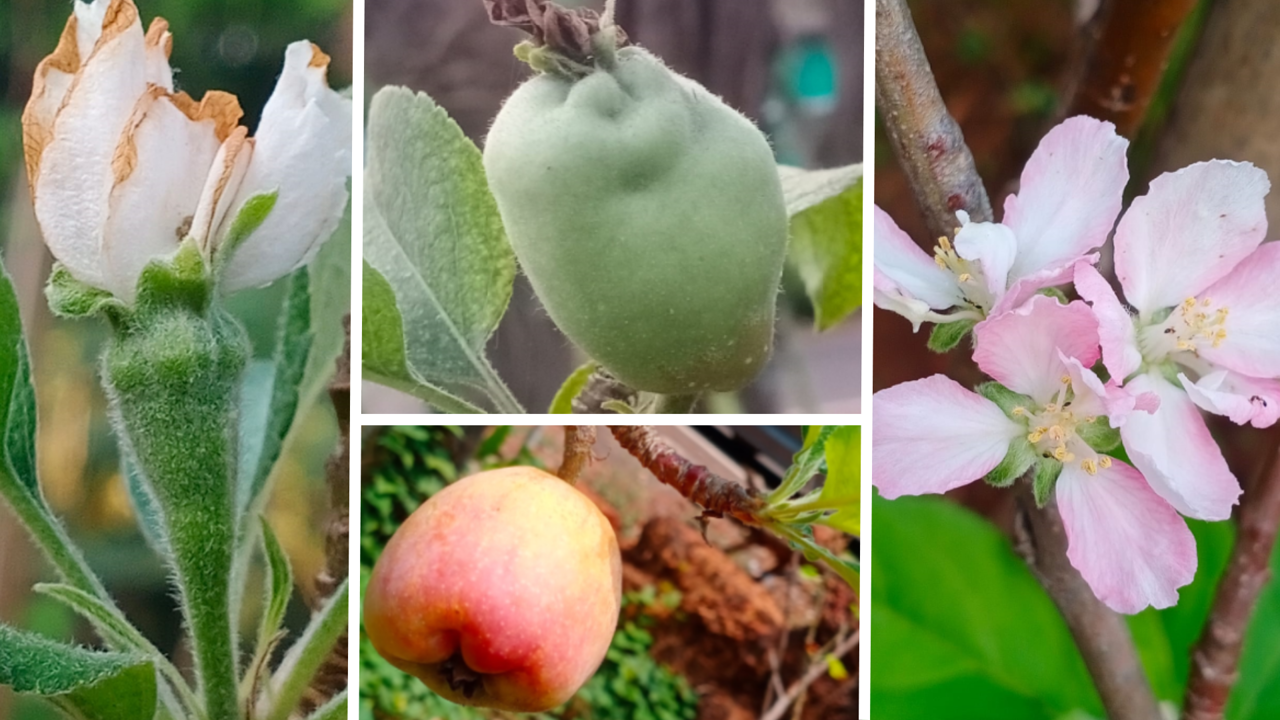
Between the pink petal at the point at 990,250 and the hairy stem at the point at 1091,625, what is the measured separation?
119mm

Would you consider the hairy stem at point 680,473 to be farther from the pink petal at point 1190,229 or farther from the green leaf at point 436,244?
the pink petal at point 1190,229

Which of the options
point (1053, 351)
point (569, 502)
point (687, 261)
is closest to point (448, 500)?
point (569, 502)

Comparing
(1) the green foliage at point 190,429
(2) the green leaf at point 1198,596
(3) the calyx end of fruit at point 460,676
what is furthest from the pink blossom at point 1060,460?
(1) the green foliage at point 190,429

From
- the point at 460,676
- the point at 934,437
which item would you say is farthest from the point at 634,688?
the point at 934,437

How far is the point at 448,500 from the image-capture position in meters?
0.51

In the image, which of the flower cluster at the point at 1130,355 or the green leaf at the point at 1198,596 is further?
the green leaf at the point at 1198,596

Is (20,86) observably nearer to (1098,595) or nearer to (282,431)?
(282,431)

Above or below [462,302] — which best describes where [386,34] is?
above

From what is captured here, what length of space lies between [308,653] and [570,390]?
18 cm

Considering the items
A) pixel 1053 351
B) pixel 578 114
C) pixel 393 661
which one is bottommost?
pixel 393 661

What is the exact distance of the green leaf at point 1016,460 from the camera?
458 millimetres

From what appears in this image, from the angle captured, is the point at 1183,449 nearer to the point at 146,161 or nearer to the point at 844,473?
the point at 844,473

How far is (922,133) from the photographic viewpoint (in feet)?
1.61

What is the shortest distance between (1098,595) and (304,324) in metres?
0.39
